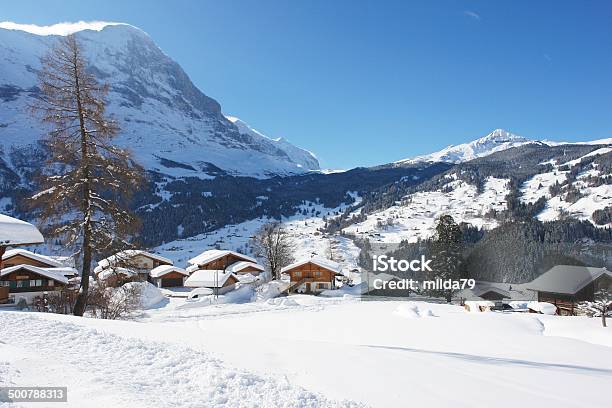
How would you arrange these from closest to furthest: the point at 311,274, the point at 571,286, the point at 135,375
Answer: the point at 135,375 < the point at 571,286 < the point at 311,274

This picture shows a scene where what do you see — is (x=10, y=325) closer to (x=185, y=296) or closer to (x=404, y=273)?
(x=185, y=296)

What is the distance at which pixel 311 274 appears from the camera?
2557 inches

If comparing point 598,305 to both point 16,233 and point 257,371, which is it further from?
point 16,233

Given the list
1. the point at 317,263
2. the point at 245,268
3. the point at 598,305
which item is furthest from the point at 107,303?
the point at 245,268

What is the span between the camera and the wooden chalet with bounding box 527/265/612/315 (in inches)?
1805

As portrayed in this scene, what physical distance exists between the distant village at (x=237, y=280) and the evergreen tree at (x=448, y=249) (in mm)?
4871

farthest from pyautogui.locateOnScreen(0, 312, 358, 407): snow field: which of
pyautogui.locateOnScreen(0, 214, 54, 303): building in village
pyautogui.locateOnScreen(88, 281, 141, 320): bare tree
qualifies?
pyautogui.locateOnScreen(0, 214, 54, 303): building in village

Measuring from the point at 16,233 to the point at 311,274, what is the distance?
56.6m

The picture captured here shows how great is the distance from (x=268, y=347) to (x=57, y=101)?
539 inches

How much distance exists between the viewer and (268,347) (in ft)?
31.7

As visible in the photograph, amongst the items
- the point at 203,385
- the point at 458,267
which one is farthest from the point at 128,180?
the point at 458,267

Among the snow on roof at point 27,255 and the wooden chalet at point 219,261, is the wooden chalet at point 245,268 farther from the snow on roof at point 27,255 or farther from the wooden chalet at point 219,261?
the snow on roof at point 27,255

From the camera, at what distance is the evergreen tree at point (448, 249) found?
48.1 meters

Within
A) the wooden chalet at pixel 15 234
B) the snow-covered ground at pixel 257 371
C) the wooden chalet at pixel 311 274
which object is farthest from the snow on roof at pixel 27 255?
the snow-covered ground at pixel 257 371
